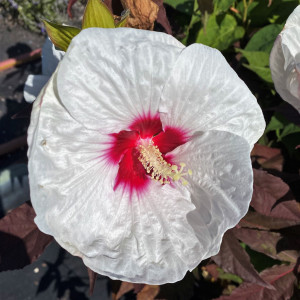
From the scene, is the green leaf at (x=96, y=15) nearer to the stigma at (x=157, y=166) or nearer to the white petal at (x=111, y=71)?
the white petal at (x=111, y=71)

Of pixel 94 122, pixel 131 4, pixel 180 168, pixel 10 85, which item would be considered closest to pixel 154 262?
pixel 180 168

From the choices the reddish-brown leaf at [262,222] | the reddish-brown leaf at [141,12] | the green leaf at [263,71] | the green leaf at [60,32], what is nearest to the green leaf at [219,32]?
the green leaf at [263,71]

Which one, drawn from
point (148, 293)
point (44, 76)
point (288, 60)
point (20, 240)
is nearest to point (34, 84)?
point (44, 76)

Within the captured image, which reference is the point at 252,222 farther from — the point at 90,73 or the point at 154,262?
the point at 90,73

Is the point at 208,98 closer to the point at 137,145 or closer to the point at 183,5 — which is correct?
the point at 137,145

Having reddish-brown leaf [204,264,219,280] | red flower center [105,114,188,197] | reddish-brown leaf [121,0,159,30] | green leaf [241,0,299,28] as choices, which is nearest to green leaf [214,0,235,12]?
green leaf [241,0,299,28]

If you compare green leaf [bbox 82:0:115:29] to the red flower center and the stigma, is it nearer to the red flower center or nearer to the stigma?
the red flower center
